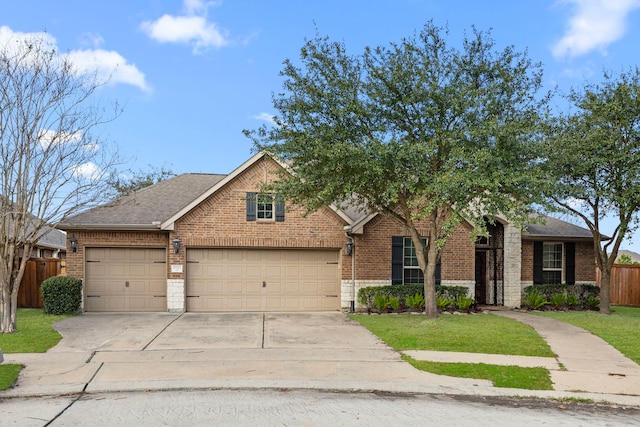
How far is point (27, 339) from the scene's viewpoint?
11.6 meters

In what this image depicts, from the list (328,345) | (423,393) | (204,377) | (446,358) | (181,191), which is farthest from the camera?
(181,191)

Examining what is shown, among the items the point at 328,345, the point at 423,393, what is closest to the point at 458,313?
the point at 328,345

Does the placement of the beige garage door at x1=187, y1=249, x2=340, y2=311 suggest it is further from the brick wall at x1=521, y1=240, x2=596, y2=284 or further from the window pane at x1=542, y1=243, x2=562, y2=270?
the window pane at x1=542, y1=243, x2=562, y2=270

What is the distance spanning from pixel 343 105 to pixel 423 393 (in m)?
7.68

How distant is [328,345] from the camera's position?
37.7 ft

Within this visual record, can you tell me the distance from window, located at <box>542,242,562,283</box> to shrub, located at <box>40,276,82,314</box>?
1580cm

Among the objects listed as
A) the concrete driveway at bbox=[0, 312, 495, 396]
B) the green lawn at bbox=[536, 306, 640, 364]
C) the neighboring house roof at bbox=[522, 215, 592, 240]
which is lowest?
the green lawn at bbox=[536, 306, 640, 364]

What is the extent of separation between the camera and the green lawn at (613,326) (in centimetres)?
1164

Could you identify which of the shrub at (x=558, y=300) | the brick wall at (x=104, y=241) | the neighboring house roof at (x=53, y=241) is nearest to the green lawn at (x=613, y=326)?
the shrub at (x=558, y=300)

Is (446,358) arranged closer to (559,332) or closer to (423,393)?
(423,393)

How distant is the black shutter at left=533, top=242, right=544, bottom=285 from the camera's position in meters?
19.6

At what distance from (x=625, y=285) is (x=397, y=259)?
11.2 metres

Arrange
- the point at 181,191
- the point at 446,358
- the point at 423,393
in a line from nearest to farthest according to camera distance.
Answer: the point at 423,393 < the point at 446,358 < the point at 181,191

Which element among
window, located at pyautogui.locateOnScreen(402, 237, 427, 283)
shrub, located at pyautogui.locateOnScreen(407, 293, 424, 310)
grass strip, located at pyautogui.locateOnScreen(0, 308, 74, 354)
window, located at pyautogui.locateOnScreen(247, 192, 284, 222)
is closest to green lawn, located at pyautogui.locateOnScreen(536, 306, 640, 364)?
shrub, located at pyautogui.locateOnScreen(407, 293, 424, 310)
